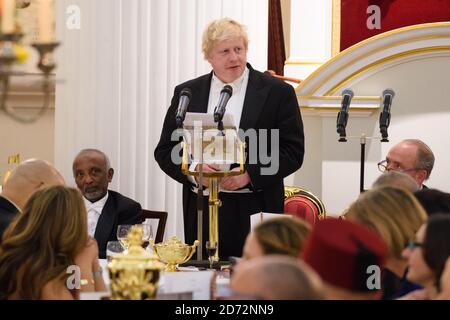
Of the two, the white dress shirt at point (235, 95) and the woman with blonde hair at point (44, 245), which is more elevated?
the white dress shirt at point (235, 95)

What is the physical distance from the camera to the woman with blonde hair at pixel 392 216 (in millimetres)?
2930

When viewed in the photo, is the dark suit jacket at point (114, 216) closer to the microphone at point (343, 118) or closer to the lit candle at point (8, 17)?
the microphone at point (343, 118)

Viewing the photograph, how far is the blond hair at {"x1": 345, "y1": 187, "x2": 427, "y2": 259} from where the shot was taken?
2.93 m

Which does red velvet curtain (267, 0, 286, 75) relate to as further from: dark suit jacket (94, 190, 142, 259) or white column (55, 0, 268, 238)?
dark suit jacket (94, 190, 142, 259)

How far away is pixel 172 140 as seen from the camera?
4844mm

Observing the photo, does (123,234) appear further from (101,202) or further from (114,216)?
(101,202)

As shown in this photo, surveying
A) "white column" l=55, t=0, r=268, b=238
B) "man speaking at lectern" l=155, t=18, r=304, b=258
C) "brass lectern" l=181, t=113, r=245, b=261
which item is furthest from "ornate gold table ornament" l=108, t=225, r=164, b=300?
"white column" l=55, t=0, r=268, b=238

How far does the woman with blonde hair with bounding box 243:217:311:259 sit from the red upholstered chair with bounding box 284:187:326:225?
337 cm

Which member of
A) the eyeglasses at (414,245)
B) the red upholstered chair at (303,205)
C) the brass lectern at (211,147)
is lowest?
the red upholstered chair at (303,205)

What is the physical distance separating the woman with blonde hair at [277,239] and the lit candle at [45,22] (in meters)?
0.64

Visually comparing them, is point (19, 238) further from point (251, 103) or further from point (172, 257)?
point (251, 103)

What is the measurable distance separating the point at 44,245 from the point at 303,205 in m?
3.11

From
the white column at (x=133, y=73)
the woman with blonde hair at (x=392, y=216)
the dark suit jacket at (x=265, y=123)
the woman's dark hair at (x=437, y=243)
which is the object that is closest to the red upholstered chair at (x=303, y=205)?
the white column at (x=133, y=73)
